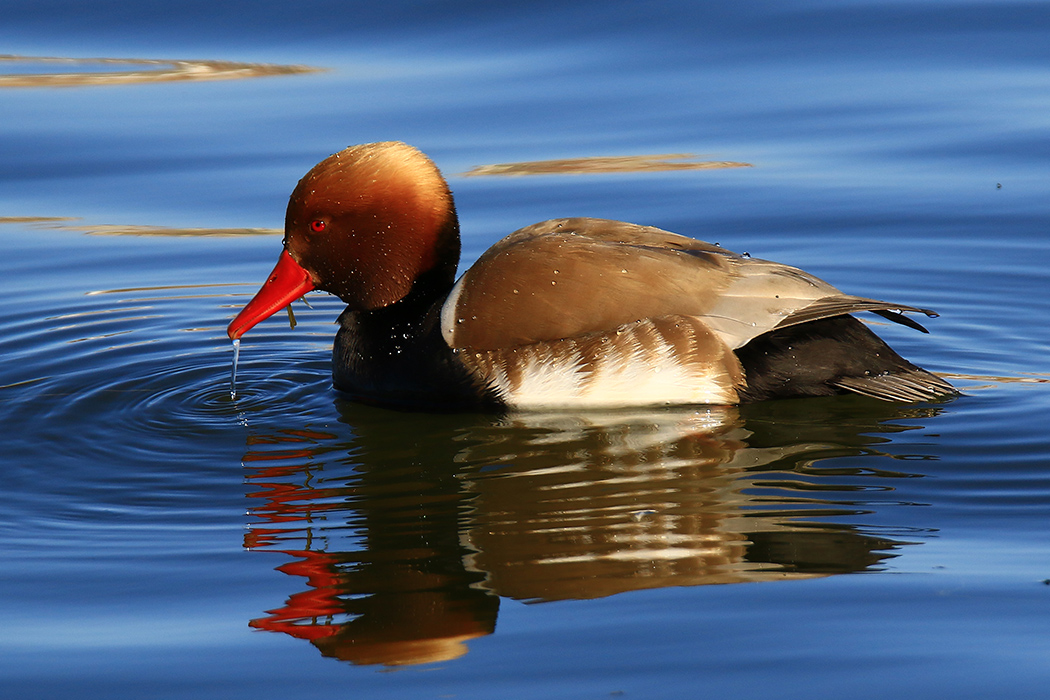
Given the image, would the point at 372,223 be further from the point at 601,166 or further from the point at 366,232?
the point at 601,166

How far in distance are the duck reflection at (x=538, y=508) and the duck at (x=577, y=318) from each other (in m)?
0.14

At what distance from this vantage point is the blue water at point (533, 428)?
3.79 m

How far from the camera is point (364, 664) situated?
373 centimetres

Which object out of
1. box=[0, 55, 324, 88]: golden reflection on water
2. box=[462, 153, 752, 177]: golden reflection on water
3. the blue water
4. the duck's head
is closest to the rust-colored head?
the duck's head

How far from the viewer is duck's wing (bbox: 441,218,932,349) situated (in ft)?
18.5

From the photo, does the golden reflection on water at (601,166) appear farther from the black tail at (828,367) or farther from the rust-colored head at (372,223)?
the black tail at (828,367)

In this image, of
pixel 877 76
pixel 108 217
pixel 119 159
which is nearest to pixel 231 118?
pixel 119 159

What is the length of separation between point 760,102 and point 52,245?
5.28 meters

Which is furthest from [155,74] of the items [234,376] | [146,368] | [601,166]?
[234,376]

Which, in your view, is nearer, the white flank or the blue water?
the blue water

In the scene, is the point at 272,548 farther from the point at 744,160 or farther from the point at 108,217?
the point at 744,160

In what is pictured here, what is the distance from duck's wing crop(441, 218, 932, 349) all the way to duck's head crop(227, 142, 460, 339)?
43 cm

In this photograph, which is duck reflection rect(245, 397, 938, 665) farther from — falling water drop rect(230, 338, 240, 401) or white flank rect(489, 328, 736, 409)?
falling water drop rect(230, 338, 240, 401)

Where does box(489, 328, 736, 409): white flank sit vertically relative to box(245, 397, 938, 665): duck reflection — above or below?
above
